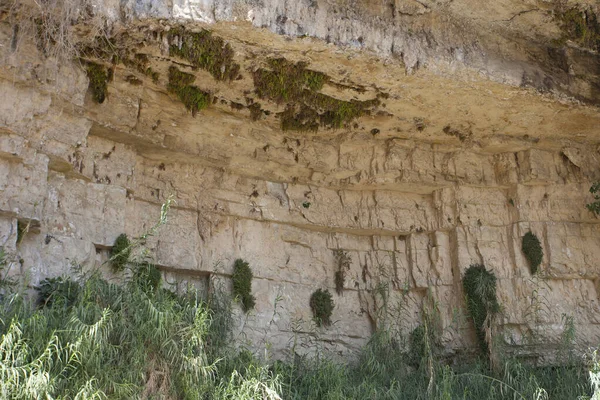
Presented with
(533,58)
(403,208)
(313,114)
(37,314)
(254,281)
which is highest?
(533,58)

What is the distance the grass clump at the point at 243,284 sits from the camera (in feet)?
37.0

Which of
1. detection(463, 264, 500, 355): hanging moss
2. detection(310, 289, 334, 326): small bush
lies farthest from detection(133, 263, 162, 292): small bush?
detection(463, 264, 500, 355): hanging moss

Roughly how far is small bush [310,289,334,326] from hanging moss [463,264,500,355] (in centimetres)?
223

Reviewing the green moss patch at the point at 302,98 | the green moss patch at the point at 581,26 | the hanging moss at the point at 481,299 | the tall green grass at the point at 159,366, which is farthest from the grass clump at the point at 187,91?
the green moss patch at the point at 581,26

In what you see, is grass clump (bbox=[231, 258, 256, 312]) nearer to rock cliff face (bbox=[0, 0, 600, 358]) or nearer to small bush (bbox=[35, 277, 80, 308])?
rock cliff face (bbox=[0, 0, 600, 358])

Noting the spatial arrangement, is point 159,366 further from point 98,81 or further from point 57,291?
point 98,81

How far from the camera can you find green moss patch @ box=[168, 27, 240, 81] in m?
9.27

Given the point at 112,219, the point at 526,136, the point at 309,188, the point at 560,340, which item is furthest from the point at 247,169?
the point at 560,340

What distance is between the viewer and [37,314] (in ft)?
24.1

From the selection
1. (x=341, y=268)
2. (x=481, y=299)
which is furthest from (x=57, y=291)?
(x=481, y=299)

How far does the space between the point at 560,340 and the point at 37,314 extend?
788 centimetres

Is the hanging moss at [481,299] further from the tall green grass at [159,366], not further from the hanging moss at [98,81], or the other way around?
the hanging moss at [98,81]

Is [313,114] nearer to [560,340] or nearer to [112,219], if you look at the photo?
[112,219]

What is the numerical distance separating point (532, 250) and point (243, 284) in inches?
186
